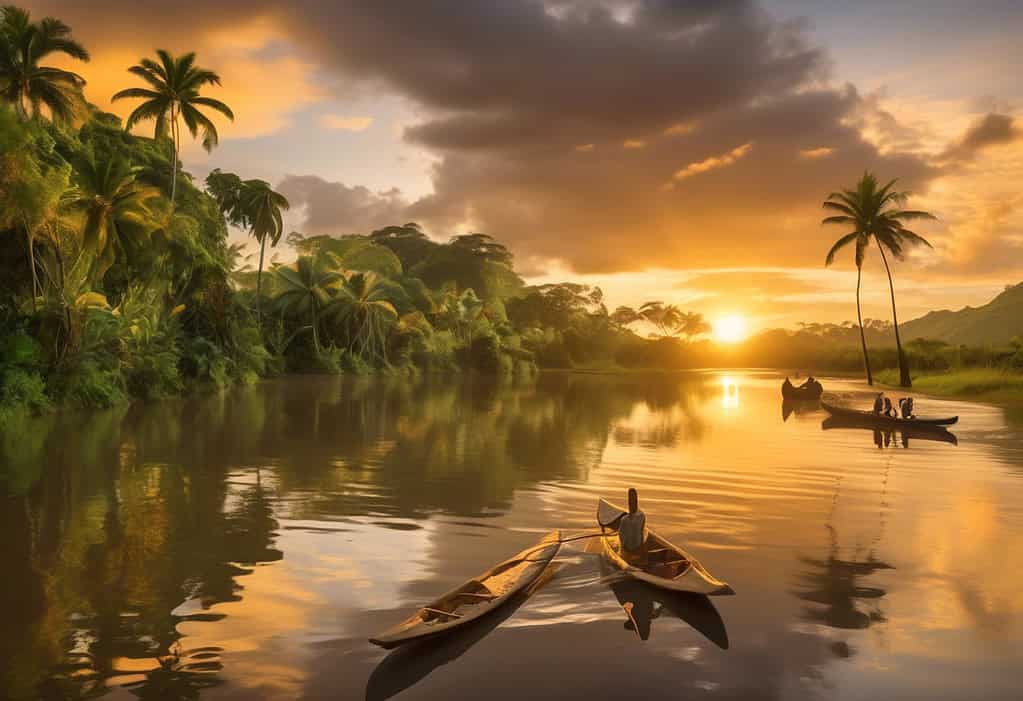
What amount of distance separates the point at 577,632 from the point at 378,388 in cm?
4495

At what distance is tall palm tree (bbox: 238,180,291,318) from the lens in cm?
5894

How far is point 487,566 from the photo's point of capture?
10.4 meters

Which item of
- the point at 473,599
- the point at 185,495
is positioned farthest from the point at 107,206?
the point at 473,599

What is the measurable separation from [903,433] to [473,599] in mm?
23376

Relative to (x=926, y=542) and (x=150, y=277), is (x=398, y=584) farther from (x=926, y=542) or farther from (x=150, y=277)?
(x=150, y=277)

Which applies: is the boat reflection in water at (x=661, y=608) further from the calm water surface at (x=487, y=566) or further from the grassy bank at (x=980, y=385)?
the grassy bank at (x=980, y=385)

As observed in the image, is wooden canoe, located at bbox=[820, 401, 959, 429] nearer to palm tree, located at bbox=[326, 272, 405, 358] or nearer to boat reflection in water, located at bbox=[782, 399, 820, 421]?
boat reflection in water, located at bbox=[782, 399, 820, 421]

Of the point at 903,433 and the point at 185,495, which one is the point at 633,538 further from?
the point at 903,433

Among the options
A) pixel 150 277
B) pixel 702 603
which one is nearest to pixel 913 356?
pixel 150 277

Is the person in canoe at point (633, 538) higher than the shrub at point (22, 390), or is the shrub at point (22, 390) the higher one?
the shrub at point (22, 390)

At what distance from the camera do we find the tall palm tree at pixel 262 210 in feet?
193

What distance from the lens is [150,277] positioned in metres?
31.7

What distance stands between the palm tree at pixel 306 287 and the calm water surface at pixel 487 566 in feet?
137

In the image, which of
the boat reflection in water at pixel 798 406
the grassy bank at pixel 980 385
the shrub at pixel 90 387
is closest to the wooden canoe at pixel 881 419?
the boat reflection in water at pixel 798 406
